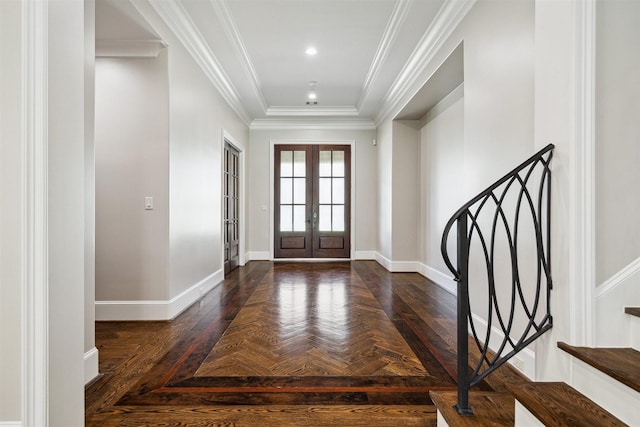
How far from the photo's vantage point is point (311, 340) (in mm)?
2746

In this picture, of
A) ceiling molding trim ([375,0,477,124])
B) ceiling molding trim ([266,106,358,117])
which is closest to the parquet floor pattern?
ceiling molding trim ([375,0,477,124])

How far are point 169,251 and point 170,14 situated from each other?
2.13 meters

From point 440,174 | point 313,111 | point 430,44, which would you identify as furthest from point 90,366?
point 313,111

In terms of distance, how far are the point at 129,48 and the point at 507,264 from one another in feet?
11.9

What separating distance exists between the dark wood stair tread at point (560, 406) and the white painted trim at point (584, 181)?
0.66 feet

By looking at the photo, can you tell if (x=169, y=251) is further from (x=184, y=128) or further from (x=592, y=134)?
(x=592, y=134)

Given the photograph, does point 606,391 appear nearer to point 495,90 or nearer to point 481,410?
point 481,410

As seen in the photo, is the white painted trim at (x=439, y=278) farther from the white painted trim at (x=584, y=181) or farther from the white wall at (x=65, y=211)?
the white wall at (x=65, y=211)

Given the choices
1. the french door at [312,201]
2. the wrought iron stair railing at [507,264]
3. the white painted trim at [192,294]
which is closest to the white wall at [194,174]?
the white painted trim at [192,294]

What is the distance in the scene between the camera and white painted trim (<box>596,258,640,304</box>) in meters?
1.35

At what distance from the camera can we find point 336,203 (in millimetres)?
7180

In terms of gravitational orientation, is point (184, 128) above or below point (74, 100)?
above

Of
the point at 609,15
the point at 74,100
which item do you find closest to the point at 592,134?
the point at 609,15

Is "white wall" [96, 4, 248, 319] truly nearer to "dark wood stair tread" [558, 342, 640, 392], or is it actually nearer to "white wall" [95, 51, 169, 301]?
"white wall" [95, 51, 169, 301]
